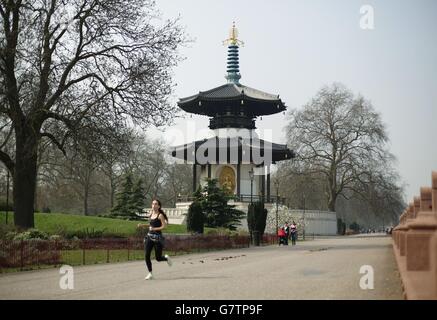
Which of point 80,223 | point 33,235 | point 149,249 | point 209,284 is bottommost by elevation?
point 209,284

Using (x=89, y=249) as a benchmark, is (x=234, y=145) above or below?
above

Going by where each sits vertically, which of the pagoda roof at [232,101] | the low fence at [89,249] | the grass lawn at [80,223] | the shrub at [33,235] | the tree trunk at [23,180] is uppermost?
the pagoda roof at [232,101]

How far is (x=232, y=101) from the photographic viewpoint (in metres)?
59.1

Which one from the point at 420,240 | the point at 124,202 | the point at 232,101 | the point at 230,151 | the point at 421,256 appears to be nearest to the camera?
the point at 420,240

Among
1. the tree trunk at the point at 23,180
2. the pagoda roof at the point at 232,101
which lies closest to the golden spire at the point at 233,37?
the pagoda roof at the point at 232,101

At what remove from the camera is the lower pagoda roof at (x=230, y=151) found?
57.4 meters

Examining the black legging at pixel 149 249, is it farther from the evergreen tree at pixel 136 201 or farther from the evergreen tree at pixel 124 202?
the evergreen tree at pixel 136 201

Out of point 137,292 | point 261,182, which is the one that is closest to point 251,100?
point 261,182

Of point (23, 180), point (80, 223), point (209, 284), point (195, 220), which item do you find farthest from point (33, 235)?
point (80, 223)

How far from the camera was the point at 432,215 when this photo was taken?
28.6 feet

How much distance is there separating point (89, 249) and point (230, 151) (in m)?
31.3

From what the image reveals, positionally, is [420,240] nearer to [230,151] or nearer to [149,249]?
[149,249]

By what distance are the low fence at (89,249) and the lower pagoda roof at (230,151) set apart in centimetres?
2117

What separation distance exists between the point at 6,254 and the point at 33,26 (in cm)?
1312
